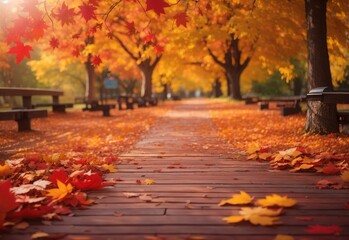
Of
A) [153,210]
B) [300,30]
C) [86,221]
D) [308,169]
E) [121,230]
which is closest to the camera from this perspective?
[121,230]

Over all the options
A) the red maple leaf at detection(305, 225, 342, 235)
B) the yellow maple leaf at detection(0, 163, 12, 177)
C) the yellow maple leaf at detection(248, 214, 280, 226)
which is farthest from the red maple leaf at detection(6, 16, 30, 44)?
the red maple leaf at detection(305, 225, 342, 235)

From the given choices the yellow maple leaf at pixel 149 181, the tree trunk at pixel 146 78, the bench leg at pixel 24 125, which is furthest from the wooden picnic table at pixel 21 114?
the tree trunk at pixel 146 78

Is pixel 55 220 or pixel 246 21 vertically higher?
pixel 246 21

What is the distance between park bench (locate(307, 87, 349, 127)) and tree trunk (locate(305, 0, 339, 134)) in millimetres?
164

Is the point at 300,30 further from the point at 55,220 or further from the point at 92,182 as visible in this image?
the point at 55,220

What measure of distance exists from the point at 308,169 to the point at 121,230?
2.89m

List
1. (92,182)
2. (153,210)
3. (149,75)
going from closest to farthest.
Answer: (153,210) → (92,182) → (149,75)

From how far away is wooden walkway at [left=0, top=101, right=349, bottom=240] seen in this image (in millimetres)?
2760

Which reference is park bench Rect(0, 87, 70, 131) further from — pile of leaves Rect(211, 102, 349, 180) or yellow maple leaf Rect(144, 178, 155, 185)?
yellow maple leaf Rect(144, 178, 155, 185)

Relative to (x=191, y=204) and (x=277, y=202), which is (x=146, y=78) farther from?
(x=277, y=202)

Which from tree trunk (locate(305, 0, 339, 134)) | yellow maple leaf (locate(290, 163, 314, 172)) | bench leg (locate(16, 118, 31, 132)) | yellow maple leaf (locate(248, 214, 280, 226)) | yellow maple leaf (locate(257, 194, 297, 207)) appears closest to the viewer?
yellow maple leaf (locate(248, 214, 280, 226))

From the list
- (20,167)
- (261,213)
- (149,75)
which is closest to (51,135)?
(20,167)

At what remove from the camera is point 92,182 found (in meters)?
3.94

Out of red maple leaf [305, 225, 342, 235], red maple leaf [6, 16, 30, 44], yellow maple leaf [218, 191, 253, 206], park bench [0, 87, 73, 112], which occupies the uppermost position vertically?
red maple leaf [6, 16, 30, 44]
